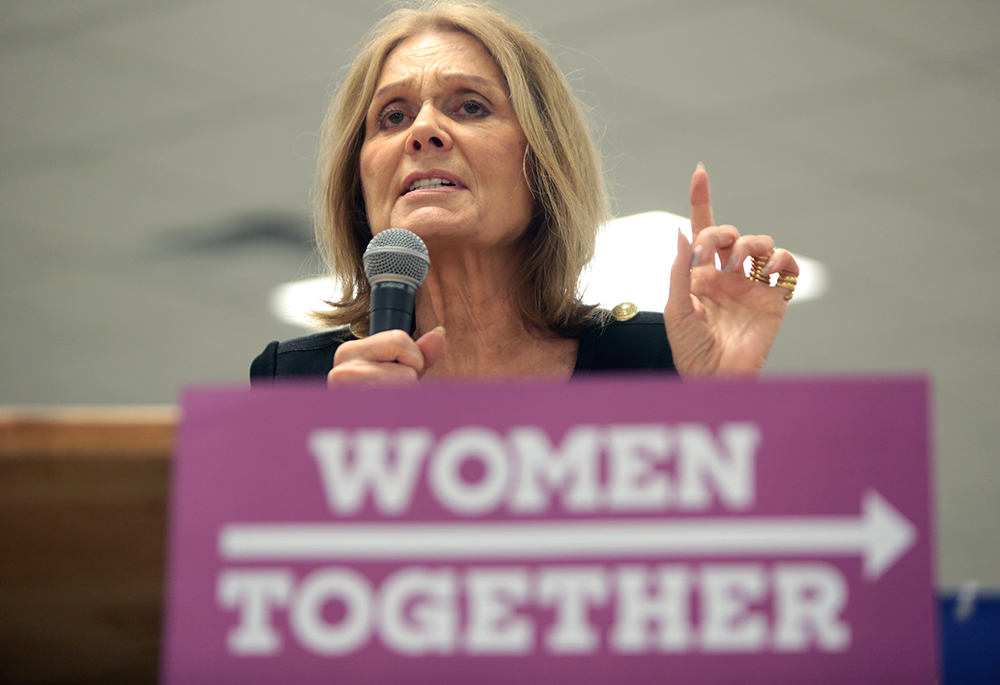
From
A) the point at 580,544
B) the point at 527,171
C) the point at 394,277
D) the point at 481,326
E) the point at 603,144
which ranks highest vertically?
the point at 603,144

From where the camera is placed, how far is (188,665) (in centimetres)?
50

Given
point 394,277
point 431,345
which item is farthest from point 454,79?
point 431,345

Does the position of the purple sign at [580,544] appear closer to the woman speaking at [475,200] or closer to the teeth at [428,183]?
the woman speaking at [475,200]

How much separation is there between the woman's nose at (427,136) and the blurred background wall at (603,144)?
2083 mm

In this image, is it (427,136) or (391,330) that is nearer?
(391,330)

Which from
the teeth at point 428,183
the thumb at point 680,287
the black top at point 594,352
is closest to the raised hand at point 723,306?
the thumb at point 680,287

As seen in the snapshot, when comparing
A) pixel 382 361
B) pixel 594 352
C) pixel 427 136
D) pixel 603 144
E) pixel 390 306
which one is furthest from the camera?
pixel 603 144

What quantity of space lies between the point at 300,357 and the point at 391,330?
0.59m

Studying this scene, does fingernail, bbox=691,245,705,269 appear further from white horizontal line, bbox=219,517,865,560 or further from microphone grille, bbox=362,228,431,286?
white horizontal line, bbox=219,517,865,560

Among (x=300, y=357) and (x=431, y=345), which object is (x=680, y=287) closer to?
(x=431, y=345)

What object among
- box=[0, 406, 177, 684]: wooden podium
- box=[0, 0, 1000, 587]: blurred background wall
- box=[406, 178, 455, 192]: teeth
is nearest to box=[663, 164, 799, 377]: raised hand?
box=[406, 178, 455, 192]: teeth

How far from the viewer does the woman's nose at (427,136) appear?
1321mm

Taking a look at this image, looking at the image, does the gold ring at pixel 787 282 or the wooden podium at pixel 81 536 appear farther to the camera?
the gold ring at pixel 787 282

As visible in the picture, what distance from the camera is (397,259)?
0.97 meters
